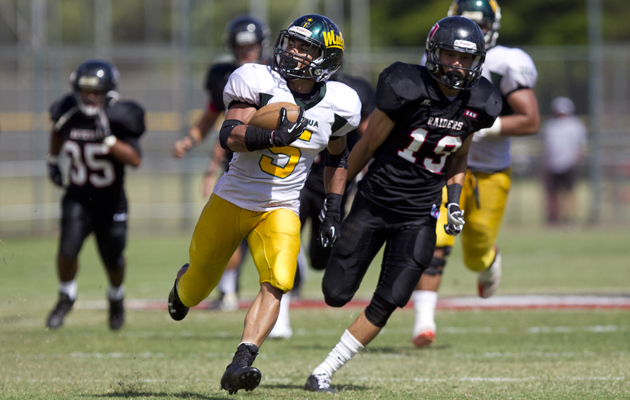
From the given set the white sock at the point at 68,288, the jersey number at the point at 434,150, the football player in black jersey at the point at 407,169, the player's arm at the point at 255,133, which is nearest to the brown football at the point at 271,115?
the player's arm at the point at 255,133

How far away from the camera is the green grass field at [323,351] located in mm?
4238

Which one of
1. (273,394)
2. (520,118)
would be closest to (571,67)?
(520,118)

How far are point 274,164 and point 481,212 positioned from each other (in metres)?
2.20

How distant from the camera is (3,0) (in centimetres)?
2083

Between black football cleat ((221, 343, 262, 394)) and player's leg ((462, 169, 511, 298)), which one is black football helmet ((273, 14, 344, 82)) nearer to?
black football cleat ((221, 343, 262, 394))

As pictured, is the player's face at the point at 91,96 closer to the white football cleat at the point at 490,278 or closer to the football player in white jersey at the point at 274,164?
the football player in white jersey at the point at 274,164

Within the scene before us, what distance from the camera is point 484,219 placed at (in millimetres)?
5832

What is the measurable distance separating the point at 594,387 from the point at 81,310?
4795mm

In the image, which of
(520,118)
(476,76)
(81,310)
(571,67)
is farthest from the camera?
(571,67)

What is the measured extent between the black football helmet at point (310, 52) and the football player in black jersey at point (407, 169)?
13.4 inches

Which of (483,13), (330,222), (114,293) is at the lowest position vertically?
(114,293)

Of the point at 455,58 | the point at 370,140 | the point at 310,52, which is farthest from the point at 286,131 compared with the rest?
the point at 455,58

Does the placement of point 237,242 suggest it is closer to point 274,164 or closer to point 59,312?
point 274,164

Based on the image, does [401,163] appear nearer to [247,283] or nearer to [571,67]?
[247,283]
